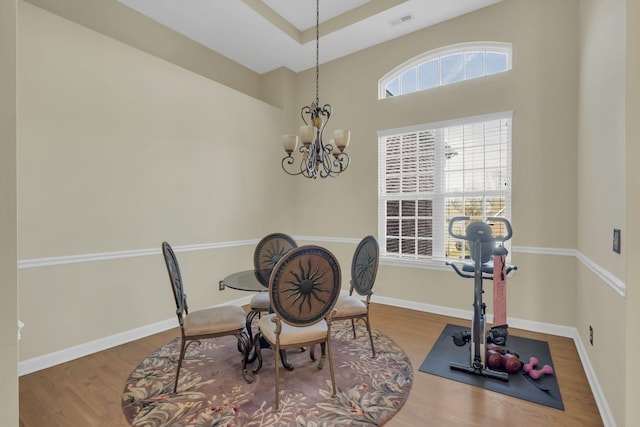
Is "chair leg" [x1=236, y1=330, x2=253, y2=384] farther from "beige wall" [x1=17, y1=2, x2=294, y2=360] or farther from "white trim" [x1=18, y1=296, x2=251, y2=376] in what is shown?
"beige wall" [x1=17, y1=2, x2=294, y2=360]

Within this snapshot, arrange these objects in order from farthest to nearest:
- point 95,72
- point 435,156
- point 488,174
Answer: point 435,156 < point 488,174 < point 95,72

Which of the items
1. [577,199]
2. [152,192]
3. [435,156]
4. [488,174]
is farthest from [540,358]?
[152,192]

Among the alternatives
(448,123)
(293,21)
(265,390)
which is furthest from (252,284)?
(293,21)

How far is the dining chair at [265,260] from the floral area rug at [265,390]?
1.48 feet

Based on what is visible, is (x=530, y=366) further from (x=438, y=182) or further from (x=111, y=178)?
(x=111, y=178)

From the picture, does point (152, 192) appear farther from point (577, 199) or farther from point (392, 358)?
point (577, 199)

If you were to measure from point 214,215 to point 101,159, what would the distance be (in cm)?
136

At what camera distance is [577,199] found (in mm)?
2912

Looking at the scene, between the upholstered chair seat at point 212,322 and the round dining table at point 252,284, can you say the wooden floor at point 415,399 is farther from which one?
the round dining table at point 252,284

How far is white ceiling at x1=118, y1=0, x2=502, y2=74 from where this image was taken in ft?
11.1

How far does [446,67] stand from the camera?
376cm

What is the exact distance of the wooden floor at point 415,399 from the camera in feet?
6.08

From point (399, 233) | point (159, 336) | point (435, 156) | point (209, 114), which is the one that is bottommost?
point (159, 336)

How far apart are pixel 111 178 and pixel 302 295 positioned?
2.33 meters
